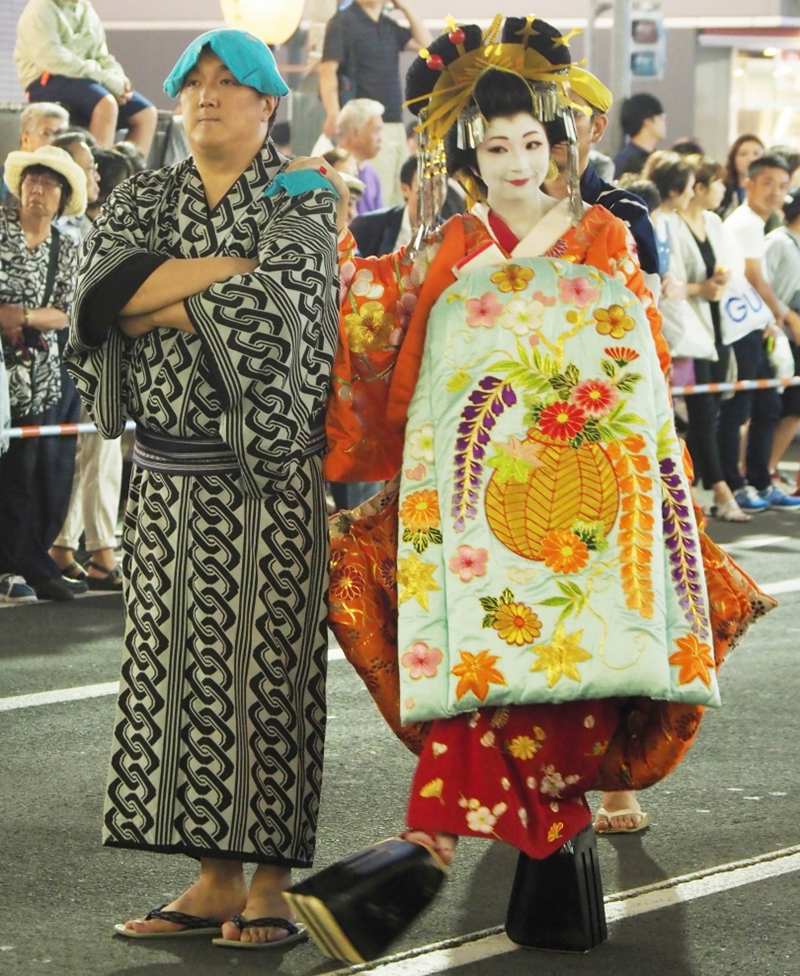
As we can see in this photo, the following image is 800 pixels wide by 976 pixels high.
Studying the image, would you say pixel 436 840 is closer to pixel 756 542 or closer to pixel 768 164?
pixel 756 542

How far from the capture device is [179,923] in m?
3.88

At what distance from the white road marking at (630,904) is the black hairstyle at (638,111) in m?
8.36

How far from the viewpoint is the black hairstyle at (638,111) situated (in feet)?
39.8

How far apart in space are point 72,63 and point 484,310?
7.59 metres

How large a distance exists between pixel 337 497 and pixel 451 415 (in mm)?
5242

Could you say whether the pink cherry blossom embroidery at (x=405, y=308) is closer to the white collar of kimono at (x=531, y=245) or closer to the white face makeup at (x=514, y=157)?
the white collar of kimono at (x=531, y=245)

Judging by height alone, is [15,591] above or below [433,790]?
below

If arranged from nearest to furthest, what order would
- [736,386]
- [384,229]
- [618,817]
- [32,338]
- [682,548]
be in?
1. [682,548]
2. [618,817]
3. [32,338]
4. [384,229]
5. [736,386]

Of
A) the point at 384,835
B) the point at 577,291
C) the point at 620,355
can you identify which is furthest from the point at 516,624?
the point at 384,835

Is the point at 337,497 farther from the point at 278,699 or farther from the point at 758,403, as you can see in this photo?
the point at 278,699

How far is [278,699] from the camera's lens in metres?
3.85

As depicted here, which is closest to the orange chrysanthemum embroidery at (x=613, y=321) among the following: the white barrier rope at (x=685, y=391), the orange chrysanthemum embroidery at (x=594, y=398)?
the orange chrysanthemum embroidery at (x=594, y=398)

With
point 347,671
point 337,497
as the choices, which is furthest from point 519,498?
point 337,497

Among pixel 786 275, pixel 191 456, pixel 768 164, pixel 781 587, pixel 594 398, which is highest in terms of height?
pixel 768 164
